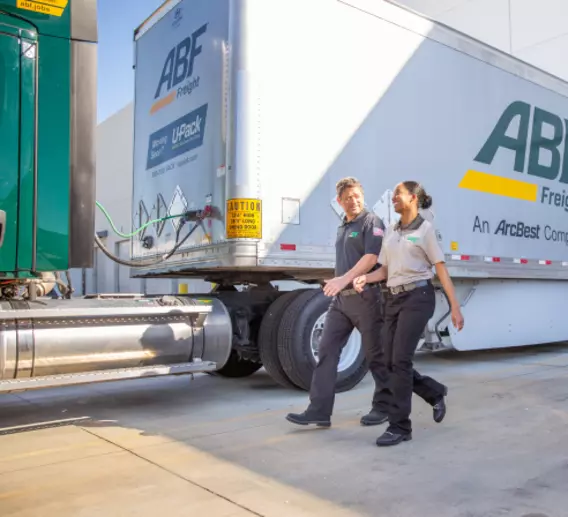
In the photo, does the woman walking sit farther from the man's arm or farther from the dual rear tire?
the dual rear tire

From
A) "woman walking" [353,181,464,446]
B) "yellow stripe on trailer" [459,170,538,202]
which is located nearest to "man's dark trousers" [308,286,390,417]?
"woman walking" [353,181,464,446]

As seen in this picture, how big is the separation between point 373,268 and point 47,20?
10.1 feet

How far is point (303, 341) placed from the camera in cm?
598

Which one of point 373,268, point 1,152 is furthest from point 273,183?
point 1,152

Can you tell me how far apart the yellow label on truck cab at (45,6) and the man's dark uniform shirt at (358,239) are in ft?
8.82

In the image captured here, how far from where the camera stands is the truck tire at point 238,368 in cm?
739

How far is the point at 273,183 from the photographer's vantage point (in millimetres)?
5832

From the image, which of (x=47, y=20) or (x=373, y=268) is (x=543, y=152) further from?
(x=47, y=20)

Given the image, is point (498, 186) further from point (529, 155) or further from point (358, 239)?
point (358, 239)

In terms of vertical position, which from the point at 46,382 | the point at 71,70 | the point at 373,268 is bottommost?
the point at 46,382

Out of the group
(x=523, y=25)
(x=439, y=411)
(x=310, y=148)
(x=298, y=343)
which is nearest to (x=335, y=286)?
(x=439, y=411)

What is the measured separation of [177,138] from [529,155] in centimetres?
474

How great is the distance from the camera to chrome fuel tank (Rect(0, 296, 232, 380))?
4.73m

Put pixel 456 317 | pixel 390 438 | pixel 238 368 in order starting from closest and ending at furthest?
pixel 390 438, pixel 456 317, pixel 238 368
